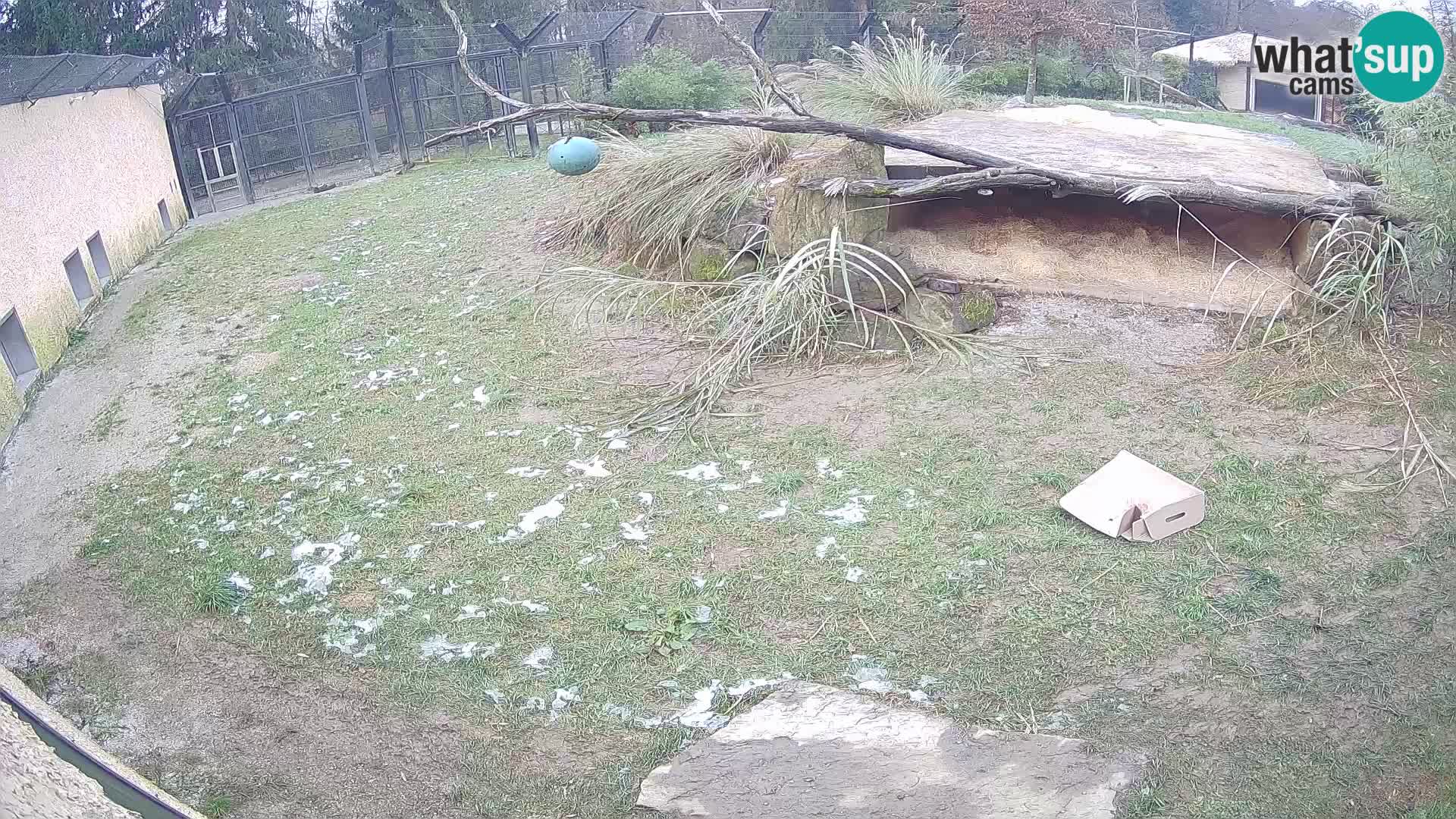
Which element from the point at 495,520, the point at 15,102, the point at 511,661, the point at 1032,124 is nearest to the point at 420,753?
the point at 511,661

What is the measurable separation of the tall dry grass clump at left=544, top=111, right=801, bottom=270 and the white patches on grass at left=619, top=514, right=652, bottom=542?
2740 millimetres

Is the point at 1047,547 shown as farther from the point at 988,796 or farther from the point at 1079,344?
the point at 1079,344

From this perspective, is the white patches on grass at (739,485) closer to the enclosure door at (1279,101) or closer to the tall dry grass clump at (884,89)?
the tall dry grass clump at (884,89)

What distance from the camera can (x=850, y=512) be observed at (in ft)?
13.3

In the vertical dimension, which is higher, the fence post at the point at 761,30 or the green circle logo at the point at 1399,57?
the fence post at the point at 761,30

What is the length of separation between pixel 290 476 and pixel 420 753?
2076 mm

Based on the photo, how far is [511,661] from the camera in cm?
334

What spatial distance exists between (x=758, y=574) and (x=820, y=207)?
2.57m

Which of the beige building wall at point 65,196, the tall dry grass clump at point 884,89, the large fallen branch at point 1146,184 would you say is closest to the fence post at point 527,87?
the beige building wall at point 65,196

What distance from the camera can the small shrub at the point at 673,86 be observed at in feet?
44.1

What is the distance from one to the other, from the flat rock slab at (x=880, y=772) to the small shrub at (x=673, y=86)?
10.9 m

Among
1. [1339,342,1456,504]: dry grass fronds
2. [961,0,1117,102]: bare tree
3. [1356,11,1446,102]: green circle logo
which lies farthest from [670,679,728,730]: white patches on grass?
[961,0,1117,102]: bare tree

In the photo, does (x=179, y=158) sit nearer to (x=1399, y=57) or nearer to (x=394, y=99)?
(x=394, y=99)

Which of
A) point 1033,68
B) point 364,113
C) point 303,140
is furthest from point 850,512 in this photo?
point 1033,68
